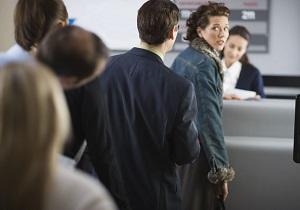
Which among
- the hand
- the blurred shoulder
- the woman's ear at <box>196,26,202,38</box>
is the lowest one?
the hand

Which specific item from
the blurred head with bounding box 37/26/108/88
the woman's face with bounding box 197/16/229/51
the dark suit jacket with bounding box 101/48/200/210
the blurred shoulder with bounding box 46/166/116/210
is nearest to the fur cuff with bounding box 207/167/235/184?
the dark suit jacket with bounding box 101/48/200/210

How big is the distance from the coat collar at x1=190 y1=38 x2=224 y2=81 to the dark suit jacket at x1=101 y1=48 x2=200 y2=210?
0.39m

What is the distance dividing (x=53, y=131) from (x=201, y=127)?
180 cm

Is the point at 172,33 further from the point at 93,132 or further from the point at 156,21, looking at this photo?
the point at 93,132

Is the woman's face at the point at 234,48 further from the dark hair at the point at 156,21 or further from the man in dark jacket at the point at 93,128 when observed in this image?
the man in dark jacket at the point at 93,128

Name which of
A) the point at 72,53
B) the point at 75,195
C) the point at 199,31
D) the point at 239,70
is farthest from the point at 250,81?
the point at 75,195

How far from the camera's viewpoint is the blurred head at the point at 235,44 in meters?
4.53

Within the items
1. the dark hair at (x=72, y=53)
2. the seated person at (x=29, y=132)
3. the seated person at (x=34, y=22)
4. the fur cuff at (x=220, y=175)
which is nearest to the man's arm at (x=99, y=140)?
the seated person at (x=34, y=22)

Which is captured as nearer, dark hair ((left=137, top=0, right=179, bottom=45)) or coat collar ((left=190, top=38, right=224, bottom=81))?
dark hair ((left=137, top=0, right=179, bottom=45))

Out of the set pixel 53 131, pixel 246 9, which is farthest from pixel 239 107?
pixel 246 9

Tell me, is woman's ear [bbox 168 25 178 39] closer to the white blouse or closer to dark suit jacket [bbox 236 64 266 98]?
the white blouse

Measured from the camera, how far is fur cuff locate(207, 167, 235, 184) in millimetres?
2602

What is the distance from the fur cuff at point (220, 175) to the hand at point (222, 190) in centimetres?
4

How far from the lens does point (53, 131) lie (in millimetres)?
860
